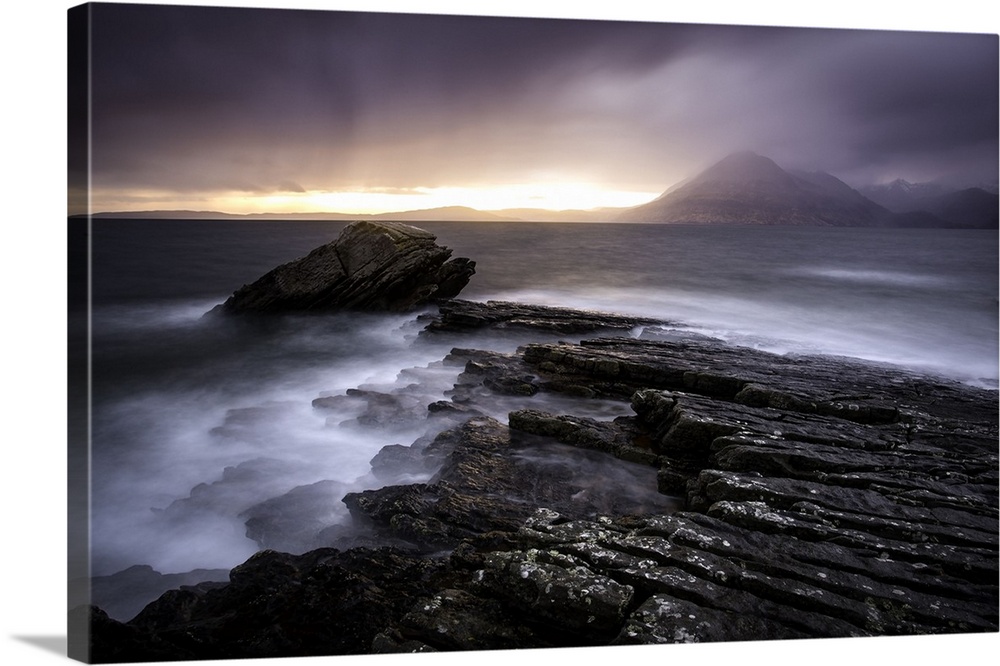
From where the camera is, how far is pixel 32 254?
163 inches

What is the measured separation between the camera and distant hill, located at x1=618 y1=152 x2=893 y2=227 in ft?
17.6

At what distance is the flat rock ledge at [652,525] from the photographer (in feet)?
12.7

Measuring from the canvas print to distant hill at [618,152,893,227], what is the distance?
0.03m

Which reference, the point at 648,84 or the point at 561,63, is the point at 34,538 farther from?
the point at 648,84

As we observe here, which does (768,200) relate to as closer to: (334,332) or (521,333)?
(521,333)

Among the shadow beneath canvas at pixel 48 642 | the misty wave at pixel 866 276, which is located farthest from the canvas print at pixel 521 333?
the shadow beneath canvas at pixel 48 642

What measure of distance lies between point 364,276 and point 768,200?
3.47 metres

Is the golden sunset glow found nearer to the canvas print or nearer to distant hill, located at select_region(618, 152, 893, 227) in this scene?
the canvas print

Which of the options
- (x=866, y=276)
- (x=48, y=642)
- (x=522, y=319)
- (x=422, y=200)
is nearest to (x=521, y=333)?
(x=522, y=319)

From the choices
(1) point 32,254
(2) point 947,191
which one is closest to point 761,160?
(2) point 947,191

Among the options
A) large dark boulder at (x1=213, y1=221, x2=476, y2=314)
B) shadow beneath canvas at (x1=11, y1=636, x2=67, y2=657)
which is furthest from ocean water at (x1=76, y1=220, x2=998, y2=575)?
shadow beneath canvas at (x1=11, y1=636, x2=67, y2=657)

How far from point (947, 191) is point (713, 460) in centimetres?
317

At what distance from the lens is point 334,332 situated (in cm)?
551

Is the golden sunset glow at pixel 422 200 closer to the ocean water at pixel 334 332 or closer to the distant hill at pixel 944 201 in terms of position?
the ocean water at pixel 334 332
